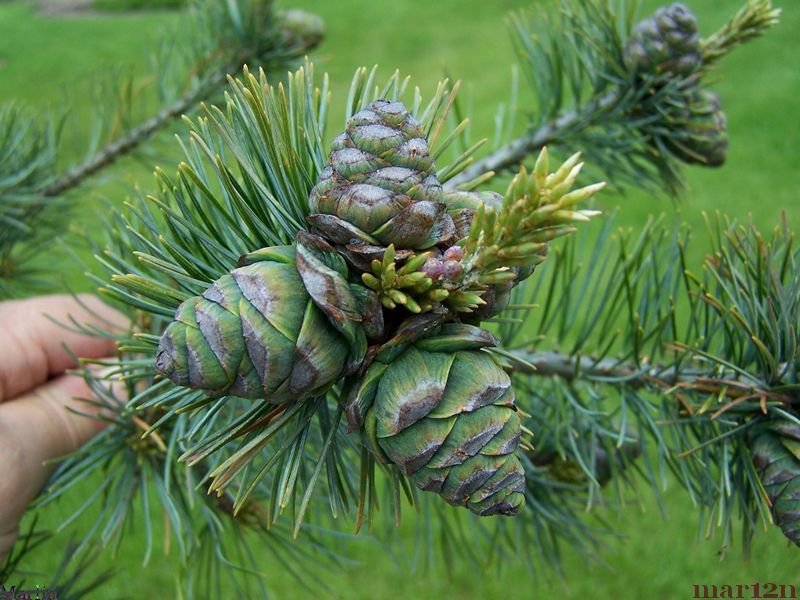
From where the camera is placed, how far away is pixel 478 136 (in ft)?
10.2

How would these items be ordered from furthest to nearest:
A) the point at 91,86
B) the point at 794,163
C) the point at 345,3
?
the point at 345,3 < the point at 794,163 < the point at 91,86

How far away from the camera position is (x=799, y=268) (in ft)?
1.67

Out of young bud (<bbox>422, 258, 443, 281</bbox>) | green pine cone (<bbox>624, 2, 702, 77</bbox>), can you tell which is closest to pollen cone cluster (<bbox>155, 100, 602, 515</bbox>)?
young bud (<bbox>422, 258, 443, 281</bbox>)

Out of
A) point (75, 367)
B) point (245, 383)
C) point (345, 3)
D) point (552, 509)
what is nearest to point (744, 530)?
point (552, 509)

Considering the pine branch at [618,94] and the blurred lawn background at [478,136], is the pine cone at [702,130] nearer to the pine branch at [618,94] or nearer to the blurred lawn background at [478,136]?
the pine branch at [618,94]

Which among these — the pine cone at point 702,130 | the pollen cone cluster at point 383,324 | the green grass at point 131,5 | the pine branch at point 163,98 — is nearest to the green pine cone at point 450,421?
the pollen cone cluster at point 383,324

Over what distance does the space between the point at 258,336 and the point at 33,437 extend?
373 millimetres

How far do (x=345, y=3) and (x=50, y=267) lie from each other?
5.55m

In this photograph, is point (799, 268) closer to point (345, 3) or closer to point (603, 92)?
point (603, 92)

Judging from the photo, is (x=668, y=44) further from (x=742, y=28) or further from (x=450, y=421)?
(x=450, y=421)

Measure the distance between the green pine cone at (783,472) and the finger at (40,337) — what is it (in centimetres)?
58

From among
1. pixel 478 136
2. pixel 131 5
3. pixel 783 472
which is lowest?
pixel 478 136

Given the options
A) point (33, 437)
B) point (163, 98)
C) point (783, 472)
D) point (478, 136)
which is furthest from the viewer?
point (478, 136)

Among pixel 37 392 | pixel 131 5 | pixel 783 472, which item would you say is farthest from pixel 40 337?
pixel 131 5
